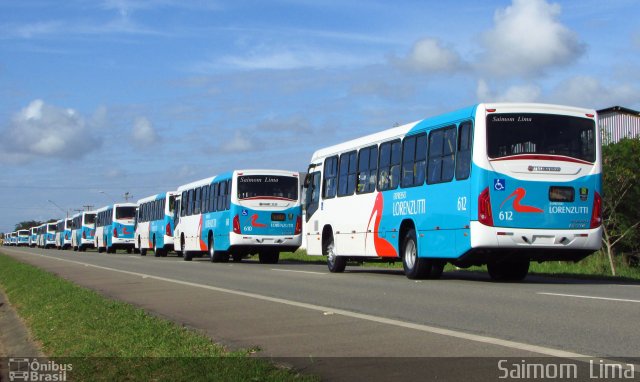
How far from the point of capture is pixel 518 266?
19.2m

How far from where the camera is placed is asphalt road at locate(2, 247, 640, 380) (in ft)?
28.0

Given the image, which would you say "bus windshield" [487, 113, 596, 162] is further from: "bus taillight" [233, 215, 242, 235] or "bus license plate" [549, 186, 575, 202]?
"bus taillight" [233, 215, 242, 235]

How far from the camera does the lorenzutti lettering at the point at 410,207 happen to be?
736 inches

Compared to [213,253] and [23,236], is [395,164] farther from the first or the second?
[23,236]

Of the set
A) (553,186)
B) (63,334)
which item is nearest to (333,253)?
(553,186)

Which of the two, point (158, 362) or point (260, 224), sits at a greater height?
point (260, 224)

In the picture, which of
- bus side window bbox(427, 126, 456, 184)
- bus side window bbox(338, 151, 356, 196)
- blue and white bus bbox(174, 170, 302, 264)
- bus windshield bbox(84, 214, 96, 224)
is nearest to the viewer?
bus side window bbox(427, 126, 456, 184)

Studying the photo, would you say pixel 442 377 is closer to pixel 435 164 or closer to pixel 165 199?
pixel 435 164

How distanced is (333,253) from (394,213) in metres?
3.93

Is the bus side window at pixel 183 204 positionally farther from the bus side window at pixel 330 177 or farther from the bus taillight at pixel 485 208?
the bus taillight at pixel 485 208

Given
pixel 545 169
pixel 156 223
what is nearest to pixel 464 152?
pixel 545 169

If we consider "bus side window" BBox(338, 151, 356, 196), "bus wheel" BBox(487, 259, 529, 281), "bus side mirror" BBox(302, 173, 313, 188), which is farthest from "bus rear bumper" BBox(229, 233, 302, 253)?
"bus wheel" BBox(487, 259, 529, 281)

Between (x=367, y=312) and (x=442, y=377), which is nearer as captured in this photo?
(x=442, y=377)

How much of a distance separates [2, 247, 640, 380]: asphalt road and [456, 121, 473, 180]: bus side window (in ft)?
7.03
